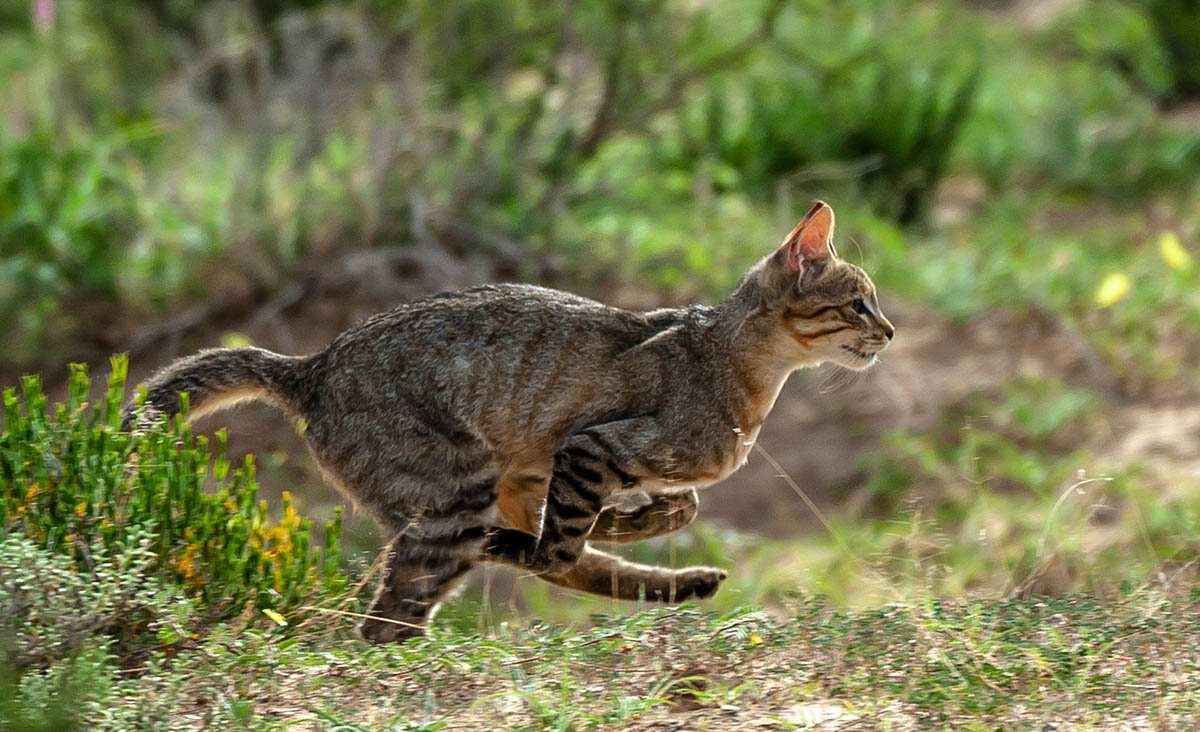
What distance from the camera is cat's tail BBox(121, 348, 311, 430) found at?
516cm

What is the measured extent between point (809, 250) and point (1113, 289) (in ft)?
13.7

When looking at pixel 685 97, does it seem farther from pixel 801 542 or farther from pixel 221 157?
pixel 801 542

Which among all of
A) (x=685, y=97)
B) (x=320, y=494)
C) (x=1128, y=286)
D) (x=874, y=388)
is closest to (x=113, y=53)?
(x=685, y=97)

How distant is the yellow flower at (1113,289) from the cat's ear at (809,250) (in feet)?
13.6

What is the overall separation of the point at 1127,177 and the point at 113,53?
7414 mm

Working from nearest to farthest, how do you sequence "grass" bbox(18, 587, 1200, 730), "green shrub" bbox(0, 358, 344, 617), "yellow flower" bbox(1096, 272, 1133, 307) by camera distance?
1. "grass" bbox(18, 587, 1200, 730)
2. "green shrub" bbox(0, 358, 344, 617)
3. "yellow flower" bbox(1096, 272, 1133, 307)

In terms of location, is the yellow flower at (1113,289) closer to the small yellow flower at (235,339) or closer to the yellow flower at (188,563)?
the small yellow flower at (235,339)

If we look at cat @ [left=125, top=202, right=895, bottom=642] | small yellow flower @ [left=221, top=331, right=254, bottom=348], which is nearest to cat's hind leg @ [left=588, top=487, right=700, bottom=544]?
cat @ [left=125, top=202, right=895, bottom=642]

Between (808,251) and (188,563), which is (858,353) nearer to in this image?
(808,251)

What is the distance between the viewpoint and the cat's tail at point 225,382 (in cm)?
516

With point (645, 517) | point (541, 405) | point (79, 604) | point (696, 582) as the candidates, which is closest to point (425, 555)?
point (541, 405)

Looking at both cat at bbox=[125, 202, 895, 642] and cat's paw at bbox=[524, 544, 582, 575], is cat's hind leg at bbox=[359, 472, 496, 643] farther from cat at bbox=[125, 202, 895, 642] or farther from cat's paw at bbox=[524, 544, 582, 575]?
cat's paw at bbox=[524, 544, 582, 575]

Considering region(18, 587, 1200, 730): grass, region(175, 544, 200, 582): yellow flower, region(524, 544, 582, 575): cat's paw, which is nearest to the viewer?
region(18, 587, 1200, 730): grass

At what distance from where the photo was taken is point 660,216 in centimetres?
1058
